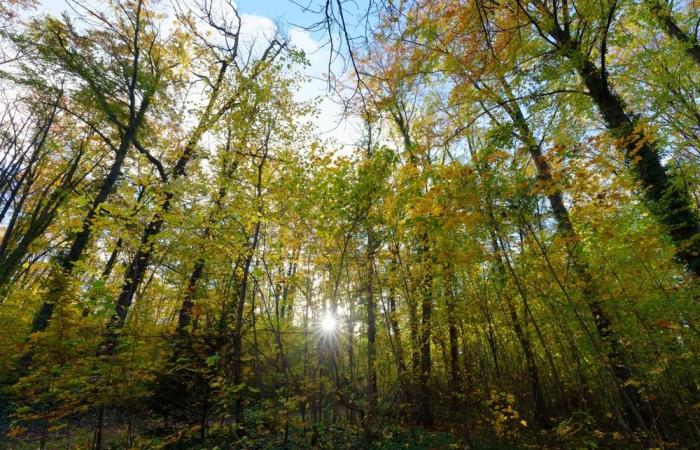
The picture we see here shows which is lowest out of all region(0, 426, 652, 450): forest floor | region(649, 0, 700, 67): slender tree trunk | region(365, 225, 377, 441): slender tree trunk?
region(0, 426, 652, 450): forest floor

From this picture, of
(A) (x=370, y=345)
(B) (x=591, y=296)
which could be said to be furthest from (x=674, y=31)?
(A) (x=370, y=345)

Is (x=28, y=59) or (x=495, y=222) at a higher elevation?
(x=28, y=59)

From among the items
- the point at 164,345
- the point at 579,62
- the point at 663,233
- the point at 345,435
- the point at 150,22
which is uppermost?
the point at 150,22

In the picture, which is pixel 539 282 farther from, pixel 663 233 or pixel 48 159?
pixel 48 159

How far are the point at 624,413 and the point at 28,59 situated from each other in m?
15.3

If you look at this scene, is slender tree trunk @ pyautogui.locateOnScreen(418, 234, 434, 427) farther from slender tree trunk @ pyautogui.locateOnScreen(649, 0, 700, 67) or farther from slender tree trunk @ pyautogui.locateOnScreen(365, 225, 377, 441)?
slender tree trunk @ pyautogui.locateOnScreen(649, 0, 700, 67)

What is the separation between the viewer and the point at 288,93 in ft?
22.8

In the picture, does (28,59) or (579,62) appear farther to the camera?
(28,59)

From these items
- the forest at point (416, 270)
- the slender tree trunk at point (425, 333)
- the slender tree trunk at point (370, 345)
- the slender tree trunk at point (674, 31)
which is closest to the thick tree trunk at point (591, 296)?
the forest at point (416, 270)

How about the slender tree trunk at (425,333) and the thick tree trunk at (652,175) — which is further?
the slender tree trunk at (425,333)

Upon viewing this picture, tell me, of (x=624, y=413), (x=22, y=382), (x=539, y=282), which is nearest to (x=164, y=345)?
(x=22, y=382)

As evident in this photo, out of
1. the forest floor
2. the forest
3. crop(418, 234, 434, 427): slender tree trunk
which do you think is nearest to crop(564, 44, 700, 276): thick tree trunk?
the forest

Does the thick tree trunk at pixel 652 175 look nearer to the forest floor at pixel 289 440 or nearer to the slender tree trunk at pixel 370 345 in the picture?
the forest floor at pixel 289 440

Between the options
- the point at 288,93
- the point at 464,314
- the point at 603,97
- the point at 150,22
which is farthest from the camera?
the point at 150,22
